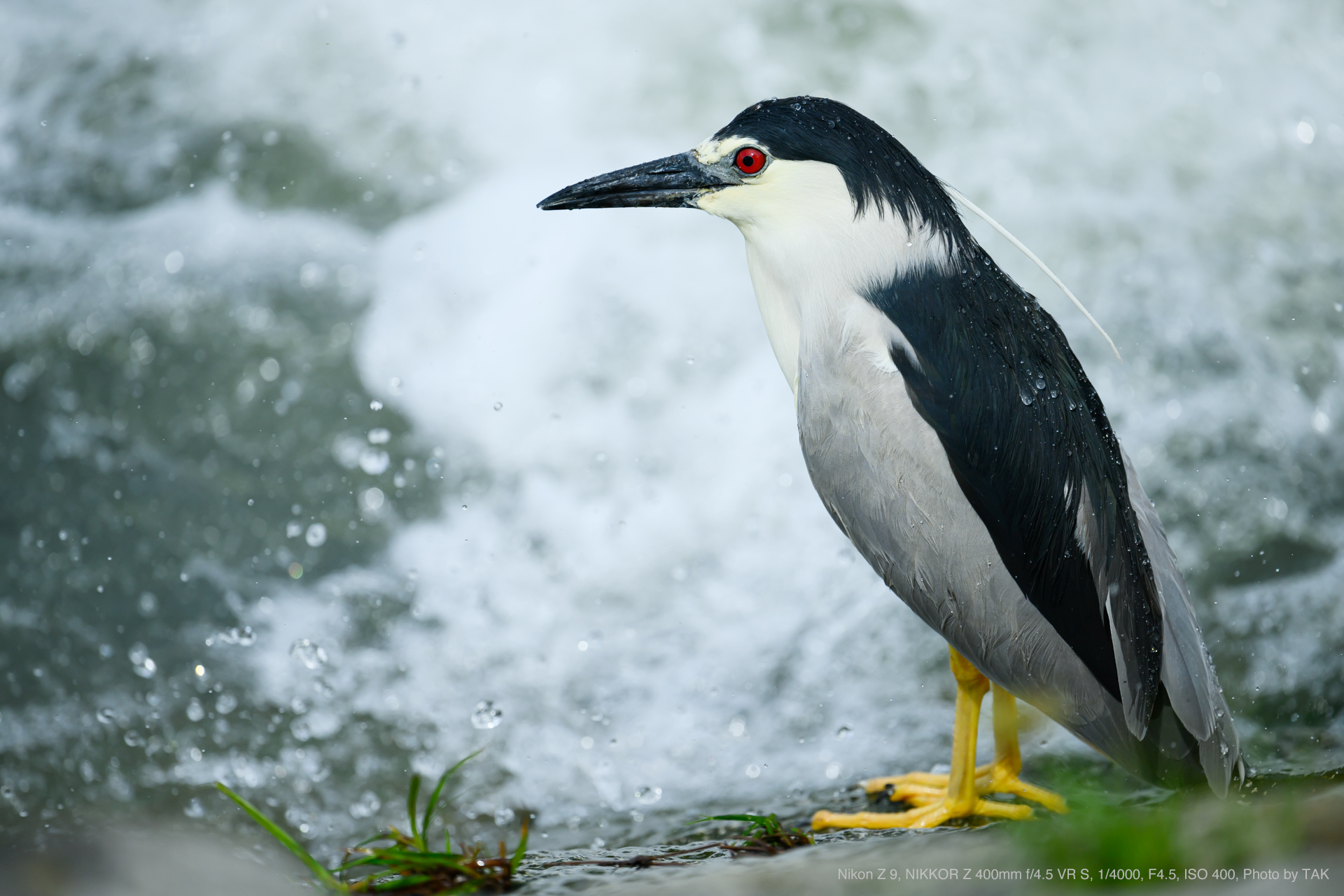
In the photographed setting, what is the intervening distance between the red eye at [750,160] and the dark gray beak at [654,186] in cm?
2

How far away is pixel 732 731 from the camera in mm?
2482

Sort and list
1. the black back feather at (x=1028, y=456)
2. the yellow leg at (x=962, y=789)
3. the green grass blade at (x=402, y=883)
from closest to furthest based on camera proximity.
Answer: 1. the green grass blade at (x=402, y=883)
2. the black back feather at (x=1028, y=456)
3. the yellow leg at (x=962, y=789)

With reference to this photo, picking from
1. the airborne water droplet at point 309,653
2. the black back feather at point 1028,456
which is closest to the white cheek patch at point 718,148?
the black back feather at point 1028,456

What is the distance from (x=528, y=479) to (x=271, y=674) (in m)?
1.09

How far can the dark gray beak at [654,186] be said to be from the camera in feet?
5.19

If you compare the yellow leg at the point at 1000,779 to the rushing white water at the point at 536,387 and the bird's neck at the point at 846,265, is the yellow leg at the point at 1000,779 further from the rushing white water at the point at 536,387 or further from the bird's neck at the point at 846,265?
the bird's neck at the point at 846,265

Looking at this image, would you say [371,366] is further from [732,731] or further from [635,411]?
[732,731]

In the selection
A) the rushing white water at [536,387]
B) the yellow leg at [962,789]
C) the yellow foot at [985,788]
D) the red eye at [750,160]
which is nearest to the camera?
the red eye at [750,160]

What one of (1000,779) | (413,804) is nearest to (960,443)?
(1000,779)

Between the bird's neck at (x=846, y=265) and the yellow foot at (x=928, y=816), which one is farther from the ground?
the bird's neck at (x=846, y=265)

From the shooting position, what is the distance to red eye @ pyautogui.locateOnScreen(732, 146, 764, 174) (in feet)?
5.05

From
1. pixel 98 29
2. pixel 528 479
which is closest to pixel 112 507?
pixel 528 479

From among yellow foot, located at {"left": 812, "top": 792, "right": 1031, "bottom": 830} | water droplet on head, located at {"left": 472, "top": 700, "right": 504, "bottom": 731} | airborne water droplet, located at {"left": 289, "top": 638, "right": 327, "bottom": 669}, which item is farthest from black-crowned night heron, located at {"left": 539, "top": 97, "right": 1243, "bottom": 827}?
airborne water droplet, located at {"left": 289, "top": 638, "right": 327, "bottom": 669}

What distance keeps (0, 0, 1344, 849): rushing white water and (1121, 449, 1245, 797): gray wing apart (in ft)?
1.62
